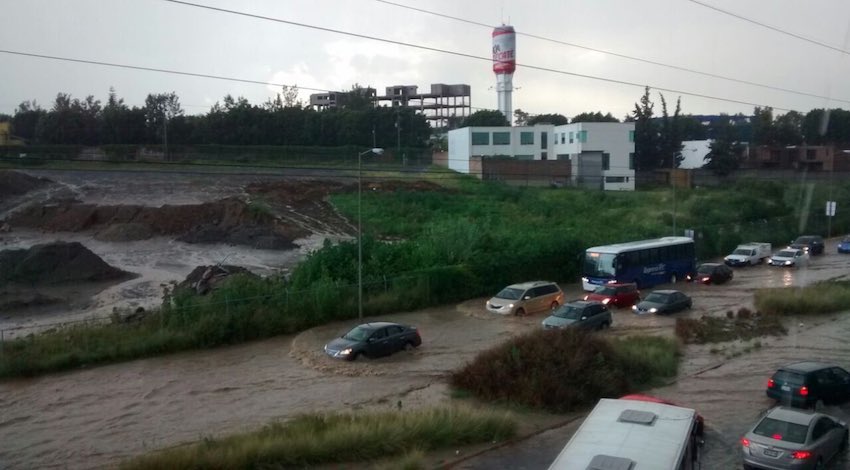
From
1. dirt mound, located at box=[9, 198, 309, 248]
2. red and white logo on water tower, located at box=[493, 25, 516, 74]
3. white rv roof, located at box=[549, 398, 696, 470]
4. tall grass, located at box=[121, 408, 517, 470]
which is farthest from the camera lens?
red and white logo on water tower, located at box=[493, 25, 516, 74]

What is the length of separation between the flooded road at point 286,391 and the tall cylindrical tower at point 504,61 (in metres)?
76.9

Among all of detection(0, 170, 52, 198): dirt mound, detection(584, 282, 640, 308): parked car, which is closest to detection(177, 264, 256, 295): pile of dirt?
detection(584, 282, 640, 308): parked car

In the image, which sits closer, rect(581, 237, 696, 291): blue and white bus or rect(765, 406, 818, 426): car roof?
rect(765, 406, 818, 426): car roof

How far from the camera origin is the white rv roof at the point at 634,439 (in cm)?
898

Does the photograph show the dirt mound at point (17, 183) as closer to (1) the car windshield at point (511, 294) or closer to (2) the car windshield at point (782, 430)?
(1) the car windshield at point (511, 294)

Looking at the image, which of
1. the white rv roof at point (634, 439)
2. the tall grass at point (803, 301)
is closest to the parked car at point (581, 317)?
the tall grass at point (803, 301)

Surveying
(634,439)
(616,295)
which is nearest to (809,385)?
(634,439)

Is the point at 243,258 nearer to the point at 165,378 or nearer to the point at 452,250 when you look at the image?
the point at 452,250

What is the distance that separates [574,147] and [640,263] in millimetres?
43827

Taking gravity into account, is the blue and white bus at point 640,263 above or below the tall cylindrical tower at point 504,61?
below

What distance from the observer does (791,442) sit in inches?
471

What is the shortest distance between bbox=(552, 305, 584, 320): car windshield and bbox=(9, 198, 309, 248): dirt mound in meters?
27.9

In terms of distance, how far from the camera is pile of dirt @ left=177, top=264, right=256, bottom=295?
34.5 m

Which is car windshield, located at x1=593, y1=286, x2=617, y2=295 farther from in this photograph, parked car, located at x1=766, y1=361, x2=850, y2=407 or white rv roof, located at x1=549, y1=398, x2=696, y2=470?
white rv roof, located at x1=549, y1=398, x2=696, y2=470
